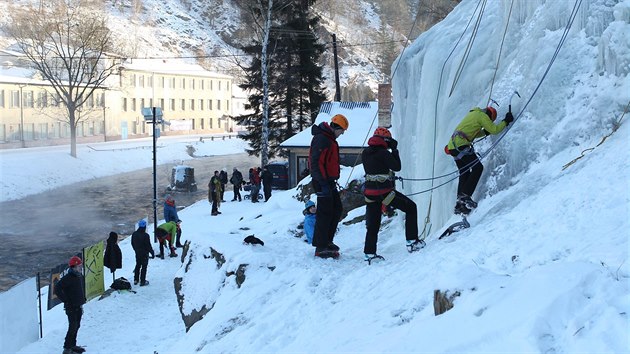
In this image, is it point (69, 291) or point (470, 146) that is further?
point (69, 291)

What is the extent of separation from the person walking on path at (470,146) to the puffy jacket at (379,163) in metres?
0.83

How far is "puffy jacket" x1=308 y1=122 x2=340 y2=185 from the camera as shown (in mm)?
7086

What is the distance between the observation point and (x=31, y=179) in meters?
38.5

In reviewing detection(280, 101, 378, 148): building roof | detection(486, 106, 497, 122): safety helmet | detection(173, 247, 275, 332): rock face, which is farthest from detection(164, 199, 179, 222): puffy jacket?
detection(280, 101, 378, 148): building roof

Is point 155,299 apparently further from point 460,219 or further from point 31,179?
point 31,179

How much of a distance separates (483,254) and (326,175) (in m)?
2.25

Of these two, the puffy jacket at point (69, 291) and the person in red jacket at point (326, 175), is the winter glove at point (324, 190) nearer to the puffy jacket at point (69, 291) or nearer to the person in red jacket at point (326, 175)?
the person in red jacket at point (326, 175)

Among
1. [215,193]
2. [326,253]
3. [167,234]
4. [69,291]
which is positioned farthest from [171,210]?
[326,253]

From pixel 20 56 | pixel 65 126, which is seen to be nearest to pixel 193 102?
pixel 65 126

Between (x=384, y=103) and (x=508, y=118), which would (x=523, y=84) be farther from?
(x=384, y=103)

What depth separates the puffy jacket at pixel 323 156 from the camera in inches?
279

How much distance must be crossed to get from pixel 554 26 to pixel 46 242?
21056 mm

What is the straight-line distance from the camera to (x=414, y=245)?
7117 mm

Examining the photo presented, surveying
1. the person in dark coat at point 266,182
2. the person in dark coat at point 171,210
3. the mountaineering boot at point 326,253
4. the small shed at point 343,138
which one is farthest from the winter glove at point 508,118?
the small shed at point 343,138
